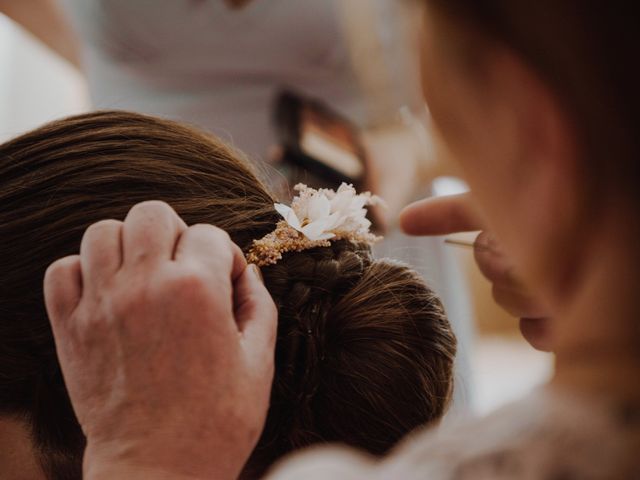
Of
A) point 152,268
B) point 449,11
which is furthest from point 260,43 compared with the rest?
point 449,11

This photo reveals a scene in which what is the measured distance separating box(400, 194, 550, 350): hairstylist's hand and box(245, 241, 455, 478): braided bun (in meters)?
0.10

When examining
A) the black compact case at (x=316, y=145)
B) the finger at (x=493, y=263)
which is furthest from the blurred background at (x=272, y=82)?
the finger at (x=493, y=263)

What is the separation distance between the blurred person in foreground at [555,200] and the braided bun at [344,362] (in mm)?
454

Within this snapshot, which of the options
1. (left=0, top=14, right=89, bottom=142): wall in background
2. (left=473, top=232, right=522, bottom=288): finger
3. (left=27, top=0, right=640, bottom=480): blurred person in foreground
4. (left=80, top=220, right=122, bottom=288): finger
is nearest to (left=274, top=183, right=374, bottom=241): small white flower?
(left=473, top=232, right=522, bottom=288): finger

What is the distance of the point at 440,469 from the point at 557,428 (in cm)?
Result: 5

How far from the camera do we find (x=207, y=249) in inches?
24.8

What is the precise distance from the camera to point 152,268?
0.60 meters

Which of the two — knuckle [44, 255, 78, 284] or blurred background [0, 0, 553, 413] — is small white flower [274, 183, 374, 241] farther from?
blurred background [0, 0, 553, 413]

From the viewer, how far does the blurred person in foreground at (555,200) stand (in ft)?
1.08

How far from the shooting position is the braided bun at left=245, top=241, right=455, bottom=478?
0.83m

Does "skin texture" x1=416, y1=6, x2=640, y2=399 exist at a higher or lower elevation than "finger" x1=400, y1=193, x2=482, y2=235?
higher

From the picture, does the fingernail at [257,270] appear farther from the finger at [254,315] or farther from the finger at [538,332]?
the finger at [538,332]

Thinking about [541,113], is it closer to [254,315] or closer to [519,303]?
[254,315]

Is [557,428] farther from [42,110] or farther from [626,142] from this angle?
[42,110]
